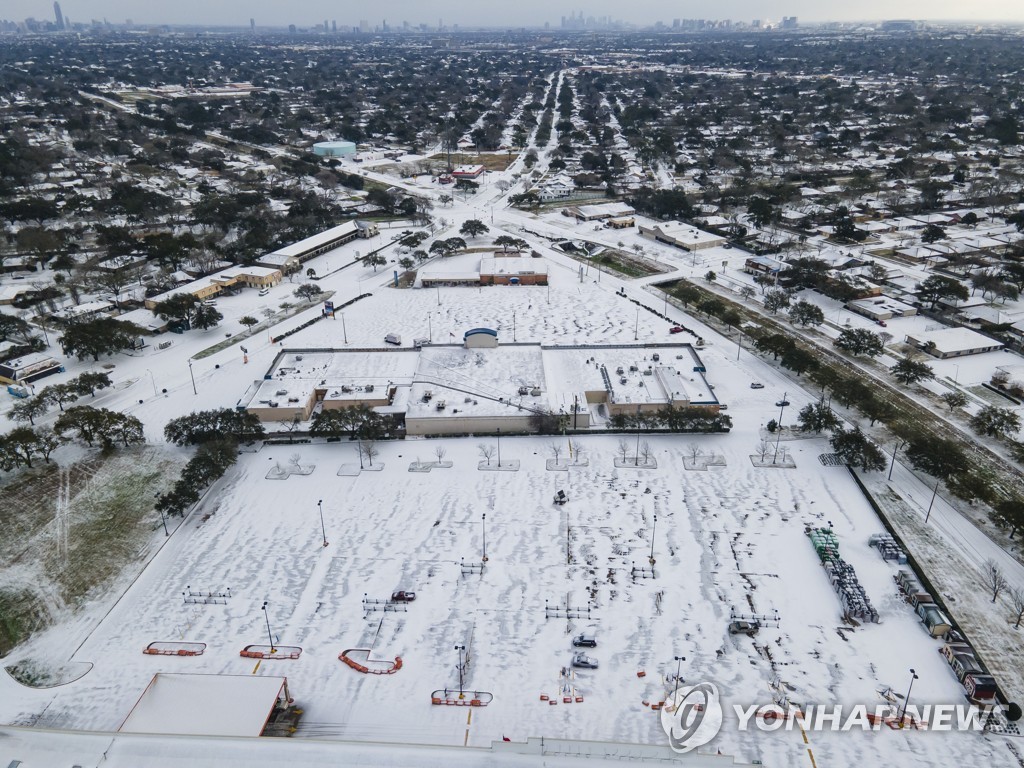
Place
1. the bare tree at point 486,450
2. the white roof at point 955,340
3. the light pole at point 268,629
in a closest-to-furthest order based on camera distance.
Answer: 1. the light pole at point 268,629
2. the bare tree at point 486,450
3. the white roof at point 955,340

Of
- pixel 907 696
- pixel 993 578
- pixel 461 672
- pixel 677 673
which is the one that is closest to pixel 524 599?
pixel 461 672

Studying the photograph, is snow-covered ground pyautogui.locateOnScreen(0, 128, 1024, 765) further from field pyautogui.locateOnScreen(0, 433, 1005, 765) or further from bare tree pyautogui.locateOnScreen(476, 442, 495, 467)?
bare tree pyautogui.locateOnScreen(476, 442, 495, 467)

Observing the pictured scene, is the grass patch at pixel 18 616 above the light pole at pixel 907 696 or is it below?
above

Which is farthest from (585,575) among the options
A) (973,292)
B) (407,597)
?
(973,292)

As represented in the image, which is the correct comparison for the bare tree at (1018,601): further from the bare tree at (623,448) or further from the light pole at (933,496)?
the bare tree at (623,448)

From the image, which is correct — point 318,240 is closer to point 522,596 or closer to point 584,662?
point 522,596

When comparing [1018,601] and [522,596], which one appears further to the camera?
[522,596]

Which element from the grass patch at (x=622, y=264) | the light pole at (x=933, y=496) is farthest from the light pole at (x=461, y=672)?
the grass patch at (x=622, y=264)
